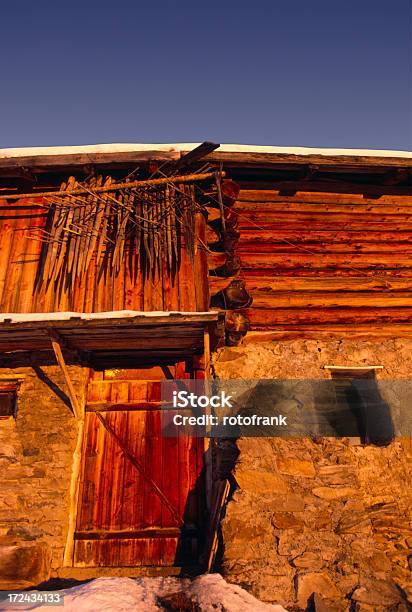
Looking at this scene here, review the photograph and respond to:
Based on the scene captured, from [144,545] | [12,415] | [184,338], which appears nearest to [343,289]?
[184,338]

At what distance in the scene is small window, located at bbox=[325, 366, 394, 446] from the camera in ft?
21.3

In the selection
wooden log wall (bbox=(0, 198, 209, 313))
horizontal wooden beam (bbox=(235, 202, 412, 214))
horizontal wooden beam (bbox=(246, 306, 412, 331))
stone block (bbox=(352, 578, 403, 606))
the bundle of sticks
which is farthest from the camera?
horizontal wooden beam (bbox=(235, 202, 412, 214))

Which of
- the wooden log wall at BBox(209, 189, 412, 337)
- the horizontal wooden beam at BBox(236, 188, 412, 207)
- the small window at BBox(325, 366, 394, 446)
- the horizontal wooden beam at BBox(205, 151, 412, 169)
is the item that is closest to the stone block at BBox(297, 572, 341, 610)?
the small window at BBox(325, 366, 394, 446)

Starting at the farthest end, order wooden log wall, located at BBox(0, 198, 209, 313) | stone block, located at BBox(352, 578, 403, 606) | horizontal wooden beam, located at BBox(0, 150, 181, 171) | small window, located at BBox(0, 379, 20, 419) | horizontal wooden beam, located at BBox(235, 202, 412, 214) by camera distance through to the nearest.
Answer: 1. horizontal wooden beam, located at BBox(235, 202, 412, 214)
2. horizontal wooden beam, located at BBox(0, 150, 181, 171)
3. small window, located at BBox(0, 379, 20, 419)
4. wooden log wall, located at BBox(0, 198, 209, 313)
5. stone block, located at BBox(352, 578, 403, 606)

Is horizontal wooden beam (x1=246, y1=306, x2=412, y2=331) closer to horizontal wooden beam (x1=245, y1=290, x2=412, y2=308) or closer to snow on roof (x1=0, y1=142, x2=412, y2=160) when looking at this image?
horizontal wooden beam (x1=245, y1=290, x2=412, y2=308)

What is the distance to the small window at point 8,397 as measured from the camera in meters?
6.31

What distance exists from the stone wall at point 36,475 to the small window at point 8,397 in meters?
0.17

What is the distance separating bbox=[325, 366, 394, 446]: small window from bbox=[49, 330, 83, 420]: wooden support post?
3.93 meters

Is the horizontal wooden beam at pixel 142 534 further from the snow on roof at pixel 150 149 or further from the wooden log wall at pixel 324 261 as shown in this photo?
the snow on roof at pixel 150 149

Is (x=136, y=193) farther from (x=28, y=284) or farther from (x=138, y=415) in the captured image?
(x=138, y=415)

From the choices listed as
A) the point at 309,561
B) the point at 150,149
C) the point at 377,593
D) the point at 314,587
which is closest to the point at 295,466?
the point at 309,561

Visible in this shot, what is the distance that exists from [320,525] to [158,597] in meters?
1.91

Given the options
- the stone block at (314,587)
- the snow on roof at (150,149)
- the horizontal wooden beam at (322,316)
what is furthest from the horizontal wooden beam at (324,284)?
the stone block at (314,587)

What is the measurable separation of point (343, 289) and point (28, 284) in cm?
527
